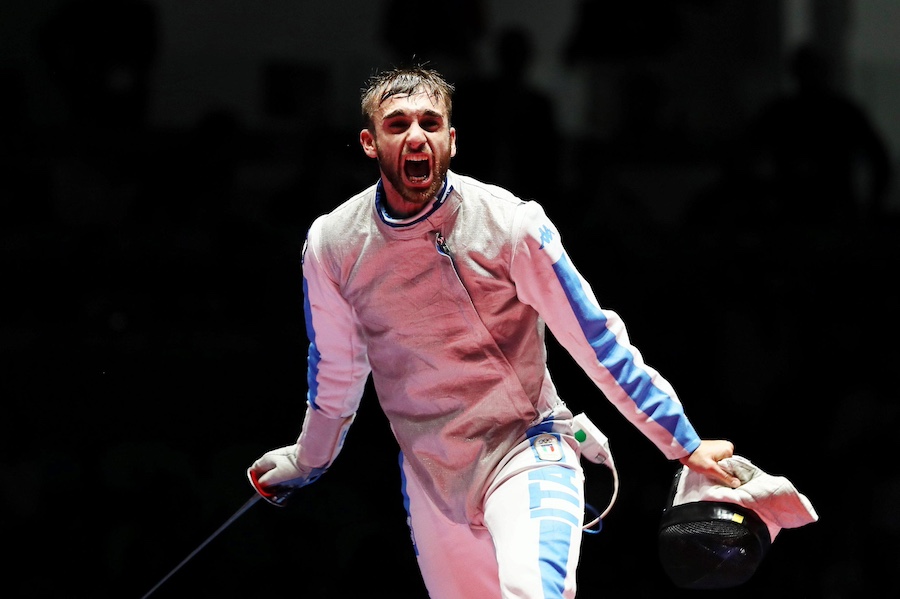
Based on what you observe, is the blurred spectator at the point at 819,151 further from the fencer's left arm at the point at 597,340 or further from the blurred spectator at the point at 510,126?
the fencer's left arm at the point at 597,340

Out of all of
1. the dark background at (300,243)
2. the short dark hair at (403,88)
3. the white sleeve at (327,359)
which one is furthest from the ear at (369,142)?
the dark background at (300,243)

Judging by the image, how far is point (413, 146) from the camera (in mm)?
1955

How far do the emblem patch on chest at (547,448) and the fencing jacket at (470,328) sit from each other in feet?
0.12

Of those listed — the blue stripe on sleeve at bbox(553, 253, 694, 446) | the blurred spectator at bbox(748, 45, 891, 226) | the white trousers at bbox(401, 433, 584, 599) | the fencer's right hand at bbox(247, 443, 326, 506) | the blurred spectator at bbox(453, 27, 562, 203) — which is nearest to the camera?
the white trousers at bbox(401, 433, 584, 599)

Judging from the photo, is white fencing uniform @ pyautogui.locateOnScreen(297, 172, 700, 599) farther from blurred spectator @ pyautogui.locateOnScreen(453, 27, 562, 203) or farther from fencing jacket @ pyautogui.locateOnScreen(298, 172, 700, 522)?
blurred spectator @ pyautogui.locateOnScreen(453, 27, 562, 203)

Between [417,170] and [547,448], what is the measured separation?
529mm

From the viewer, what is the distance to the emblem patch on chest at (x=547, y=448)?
196cm

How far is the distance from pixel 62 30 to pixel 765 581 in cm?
258

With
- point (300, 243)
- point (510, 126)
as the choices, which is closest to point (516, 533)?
point (300, 243)

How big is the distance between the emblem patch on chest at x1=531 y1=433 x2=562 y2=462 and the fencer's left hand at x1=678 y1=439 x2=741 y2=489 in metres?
0.22

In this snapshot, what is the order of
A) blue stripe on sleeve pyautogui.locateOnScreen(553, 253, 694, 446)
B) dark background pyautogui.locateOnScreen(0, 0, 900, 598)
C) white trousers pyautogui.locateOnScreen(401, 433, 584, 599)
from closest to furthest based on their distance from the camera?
white trousers pyautogui.locateOnScreen(401, 433, 584, 599), blue stripe on sleeve pyautogui.locateOnScreen(553, 253, 694, 446), dark background pyautogui.locateOnScreen(0, 0, 900, 598)

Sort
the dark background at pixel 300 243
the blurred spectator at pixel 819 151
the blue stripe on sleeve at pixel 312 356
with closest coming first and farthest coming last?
the blue stripe on sleeve at pixel 312 356, the dark background at pixel 300 243, the blurred spectator at pixel 819 151

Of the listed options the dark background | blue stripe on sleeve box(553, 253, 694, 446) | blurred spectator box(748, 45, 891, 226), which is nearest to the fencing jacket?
blue stripe on sleeve box(553, 253, 694, 446)

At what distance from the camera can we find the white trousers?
1.78m
